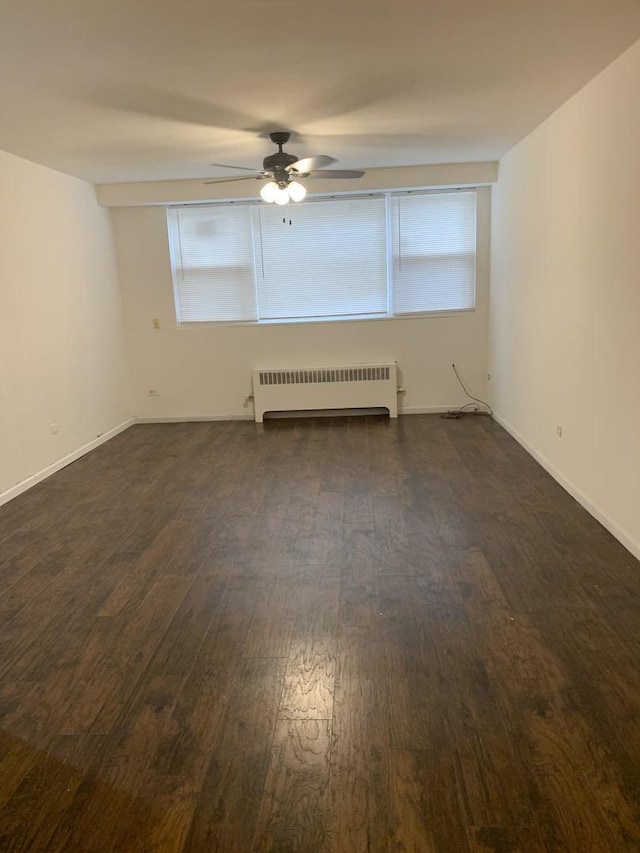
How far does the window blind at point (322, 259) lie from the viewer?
615 centimetres

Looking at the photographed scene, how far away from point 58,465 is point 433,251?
13.8ft

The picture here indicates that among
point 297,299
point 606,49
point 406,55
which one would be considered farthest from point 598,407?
point 297,299

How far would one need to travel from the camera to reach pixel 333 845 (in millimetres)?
1534

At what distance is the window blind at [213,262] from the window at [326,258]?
0.01 meters

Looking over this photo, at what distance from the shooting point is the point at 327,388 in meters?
6.32

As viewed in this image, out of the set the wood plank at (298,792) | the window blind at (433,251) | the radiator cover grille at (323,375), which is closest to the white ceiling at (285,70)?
the window blind at (433,251)

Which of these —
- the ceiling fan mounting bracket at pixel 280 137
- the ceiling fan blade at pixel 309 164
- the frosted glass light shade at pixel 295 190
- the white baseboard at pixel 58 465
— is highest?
the ceiling fan mounting bracket at pixel 280 137

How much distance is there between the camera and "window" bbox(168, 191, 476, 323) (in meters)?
6.10

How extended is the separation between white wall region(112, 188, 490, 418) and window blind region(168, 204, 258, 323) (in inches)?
5.2

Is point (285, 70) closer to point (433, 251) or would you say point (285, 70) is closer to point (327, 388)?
point (433, 251)

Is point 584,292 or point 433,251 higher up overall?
point 433,251

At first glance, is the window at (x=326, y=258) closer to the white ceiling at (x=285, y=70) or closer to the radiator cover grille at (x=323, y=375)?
the radiator cover grille at (x=323, y=375)

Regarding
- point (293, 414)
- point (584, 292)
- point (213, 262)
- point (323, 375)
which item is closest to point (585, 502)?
point (584, 292)

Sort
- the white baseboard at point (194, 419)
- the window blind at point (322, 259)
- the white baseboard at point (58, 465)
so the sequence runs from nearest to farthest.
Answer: the white baseboard at point (58, 465) → the window blind at point (322, 259) → the white baseboard at point (194, 419)
